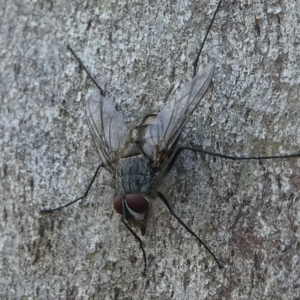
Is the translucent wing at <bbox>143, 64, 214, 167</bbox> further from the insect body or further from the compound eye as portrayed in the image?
the compound eye

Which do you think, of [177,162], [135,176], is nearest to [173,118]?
[177,162]

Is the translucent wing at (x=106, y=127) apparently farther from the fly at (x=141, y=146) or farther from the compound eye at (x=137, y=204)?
the compound eye at (x=137, y=204)

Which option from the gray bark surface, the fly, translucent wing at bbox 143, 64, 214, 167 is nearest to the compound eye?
the fly

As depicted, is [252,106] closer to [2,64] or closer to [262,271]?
[262,271]

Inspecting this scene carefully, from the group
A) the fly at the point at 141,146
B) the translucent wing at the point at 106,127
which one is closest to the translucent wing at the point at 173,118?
the fly at the point at 141,146

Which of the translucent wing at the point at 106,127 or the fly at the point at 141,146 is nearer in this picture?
the fly at the point at 141,146

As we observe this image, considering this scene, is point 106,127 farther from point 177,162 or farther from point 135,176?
point 177,162
